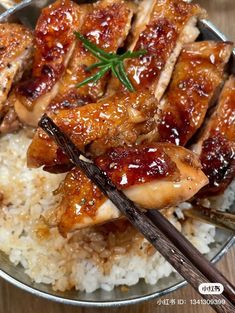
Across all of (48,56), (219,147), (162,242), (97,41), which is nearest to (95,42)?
(97,41)

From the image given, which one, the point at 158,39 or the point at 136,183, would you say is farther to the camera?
the point at 158,39

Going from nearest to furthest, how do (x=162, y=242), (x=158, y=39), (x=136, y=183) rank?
(x=162, y=242) < (x=136, y=183) < (x=158, y=39)

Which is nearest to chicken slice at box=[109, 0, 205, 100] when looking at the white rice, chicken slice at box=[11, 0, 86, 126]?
chicken slice at box=[11, 0, 86, 126]

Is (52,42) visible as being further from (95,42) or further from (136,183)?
(136,183)

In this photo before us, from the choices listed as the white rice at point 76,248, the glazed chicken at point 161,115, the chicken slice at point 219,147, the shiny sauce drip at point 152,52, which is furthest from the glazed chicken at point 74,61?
the chicken slice at point 219,147

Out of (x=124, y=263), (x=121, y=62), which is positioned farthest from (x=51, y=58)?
(x=124, y=263)

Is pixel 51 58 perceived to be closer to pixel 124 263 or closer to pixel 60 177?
pixel 60 177
